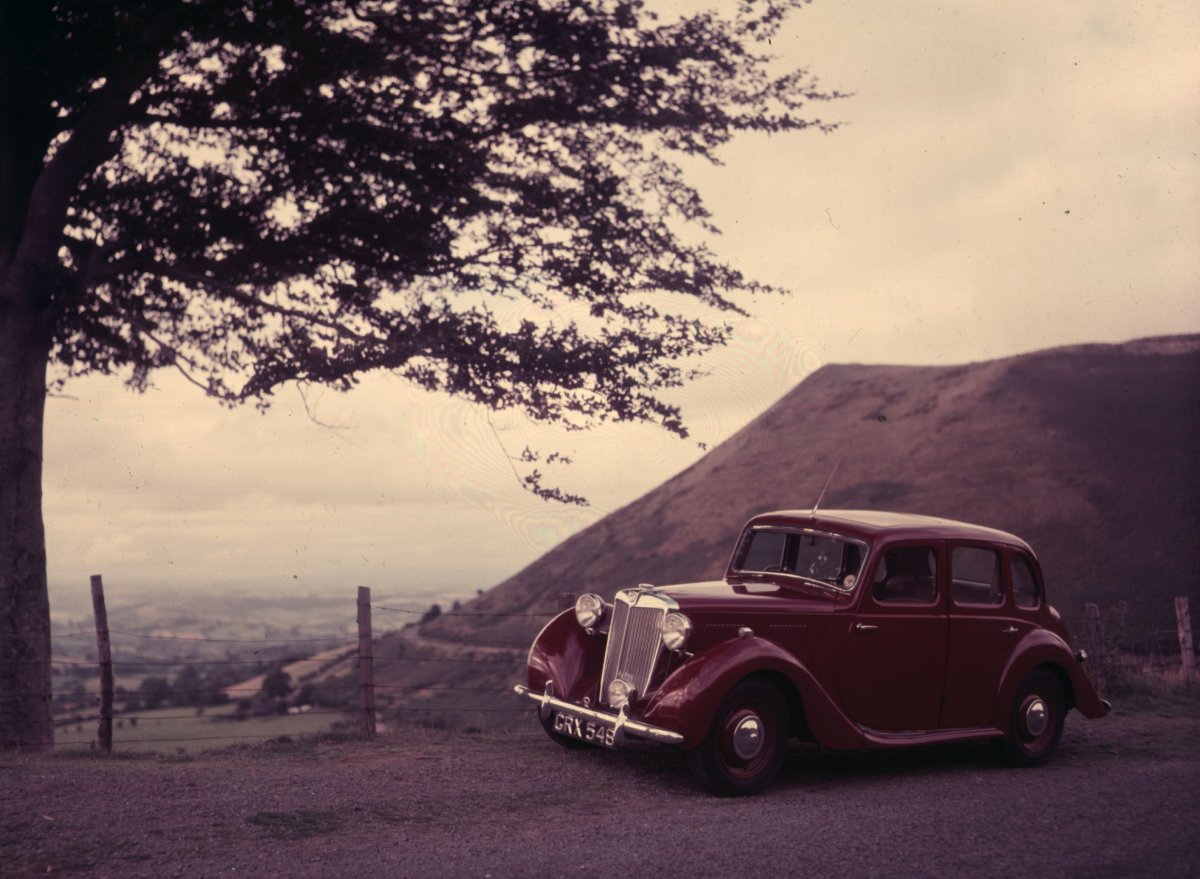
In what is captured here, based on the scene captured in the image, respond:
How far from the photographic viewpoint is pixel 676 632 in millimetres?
7379

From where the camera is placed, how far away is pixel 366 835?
627cm

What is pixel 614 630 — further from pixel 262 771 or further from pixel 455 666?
pixel 455 666

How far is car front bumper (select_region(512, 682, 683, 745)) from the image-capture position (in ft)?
23.1

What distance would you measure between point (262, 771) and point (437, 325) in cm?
545

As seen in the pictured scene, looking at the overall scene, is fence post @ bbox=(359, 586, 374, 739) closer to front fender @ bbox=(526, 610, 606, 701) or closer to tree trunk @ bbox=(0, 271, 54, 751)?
front fender @ bbox=(526, 610, 606, 701)

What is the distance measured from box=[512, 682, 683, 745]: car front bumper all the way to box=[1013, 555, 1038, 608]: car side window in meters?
3.49

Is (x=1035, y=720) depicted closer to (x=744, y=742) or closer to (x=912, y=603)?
(x=912, y=603)

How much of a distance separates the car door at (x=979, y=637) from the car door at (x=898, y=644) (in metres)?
0.13

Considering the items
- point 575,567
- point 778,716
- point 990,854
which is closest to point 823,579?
point 778,716

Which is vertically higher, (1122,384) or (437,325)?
(1122,384)

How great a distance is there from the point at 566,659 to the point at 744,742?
169 centimetres

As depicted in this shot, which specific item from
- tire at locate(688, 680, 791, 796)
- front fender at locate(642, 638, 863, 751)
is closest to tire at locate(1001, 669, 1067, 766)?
front fender at locate(642, 638, 863, 751)

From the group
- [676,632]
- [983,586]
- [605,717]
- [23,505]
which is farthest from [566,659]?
[23,505]

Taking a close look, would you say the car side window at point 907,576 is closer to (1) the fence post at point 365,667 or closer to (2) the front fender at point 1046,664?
(2) the front fender at point 1046,664
